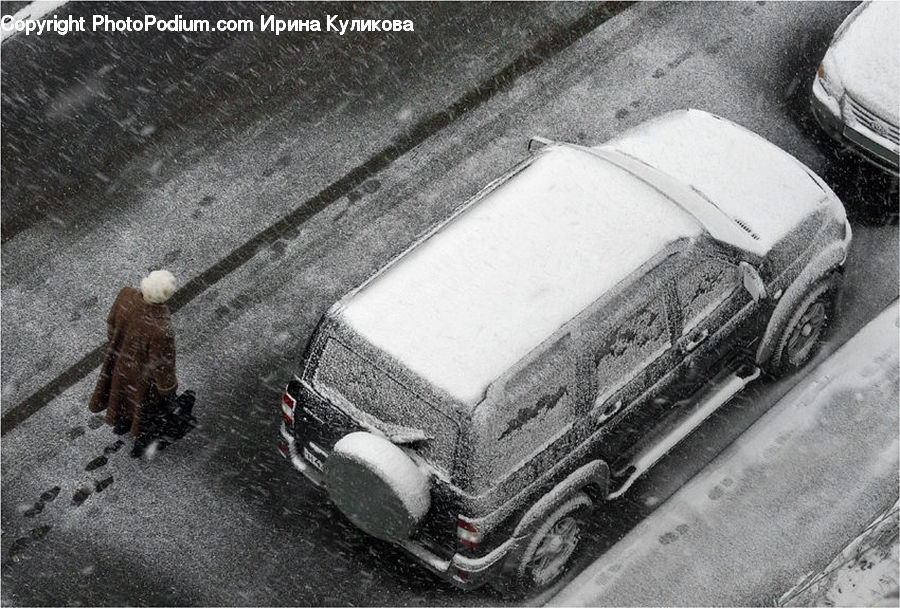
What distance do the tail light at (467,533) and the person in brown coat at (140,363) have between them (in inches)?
90.7

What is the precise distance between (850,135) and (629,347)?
3.77 metres

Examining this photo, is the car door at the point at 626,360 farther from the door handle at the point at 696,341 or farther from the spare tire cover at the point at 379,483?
the spare tire cover at the point at 379,483

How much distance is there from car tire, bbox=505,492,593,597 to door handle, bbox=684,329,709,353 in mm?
1130

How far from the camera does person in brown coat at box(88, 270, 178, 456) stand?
833cm

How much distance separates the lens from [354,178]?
424 inches

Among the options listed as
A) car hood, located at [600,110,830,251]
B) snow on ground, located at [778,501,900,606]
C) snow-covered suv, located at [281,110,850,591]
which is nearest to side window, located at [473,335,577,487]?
snow-covered suv, located at [281,110,850,591]

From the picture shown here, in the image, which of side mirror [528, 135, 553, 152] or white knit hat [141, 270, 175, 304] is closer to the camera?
white knit hat [141, 270, 175, 304]

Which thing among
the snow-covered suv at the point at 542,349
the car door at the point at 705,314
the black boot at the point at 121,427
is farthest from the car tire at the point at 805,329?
the black boot at the point at 121,427

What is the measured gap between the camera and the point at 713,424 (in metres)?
9.23

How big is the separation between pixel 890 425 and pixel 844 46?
342 cm

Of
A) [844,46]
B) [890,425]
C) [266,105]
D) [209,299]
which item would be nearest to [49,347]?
[209,299]

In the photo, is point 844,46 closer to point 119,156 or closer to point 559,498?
point 559,498

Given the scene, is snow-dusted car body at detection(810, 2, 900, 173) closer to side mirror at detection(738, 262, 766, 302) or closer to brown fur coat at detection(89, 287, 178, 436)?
side mirror at detection(738, 262, 766, 302)

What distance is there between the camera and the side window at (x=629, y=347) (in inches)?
308
